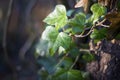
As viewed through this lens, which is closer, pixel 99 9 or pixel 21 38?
pixel 99 9

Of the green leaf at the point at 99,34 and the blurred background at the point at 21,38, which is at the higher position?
the green leaf at the point at 99,34

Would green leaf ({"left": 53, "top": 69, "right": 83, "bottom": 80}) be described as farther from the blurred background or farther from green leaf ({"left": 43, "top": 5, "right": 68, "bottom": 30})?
the blurred background

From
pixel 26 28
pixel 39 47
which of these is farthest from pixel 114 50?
pixel 26 28

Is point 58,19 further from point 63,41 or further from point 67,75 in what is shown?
point 67,75

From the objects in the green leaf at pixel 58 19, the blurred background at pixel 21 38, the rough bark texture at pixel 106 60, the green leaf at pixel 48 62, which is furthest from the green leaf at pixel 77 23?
the blurred background at pixel 21 38

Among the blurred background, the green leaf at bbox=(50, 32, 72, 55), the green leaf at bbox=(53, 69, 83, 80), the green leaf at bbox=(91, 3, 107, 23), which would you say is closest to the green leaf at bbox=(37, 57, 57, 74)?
the green leaf at bbox=(53, 69, 83, 80)

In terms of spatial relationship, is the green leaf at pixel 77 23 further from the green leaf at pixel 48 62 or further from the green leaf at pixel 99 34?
the green leaf at pixel 48 62

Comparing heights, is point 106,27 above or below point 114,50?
above

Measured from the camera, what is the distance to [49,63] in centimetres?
186

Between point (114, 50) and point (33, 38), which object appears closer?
point (114, 50)

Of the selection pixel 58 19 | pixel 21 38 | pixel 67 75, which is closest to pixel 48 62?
pixel 67 75

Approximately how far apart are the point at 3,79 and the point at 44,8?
94cm

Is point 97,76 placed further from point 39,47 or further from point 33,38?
point 33,38

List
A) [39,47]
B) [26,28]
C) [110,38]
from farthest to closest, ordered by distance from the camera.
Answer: [26,28] → [39,47] → [110,38]
